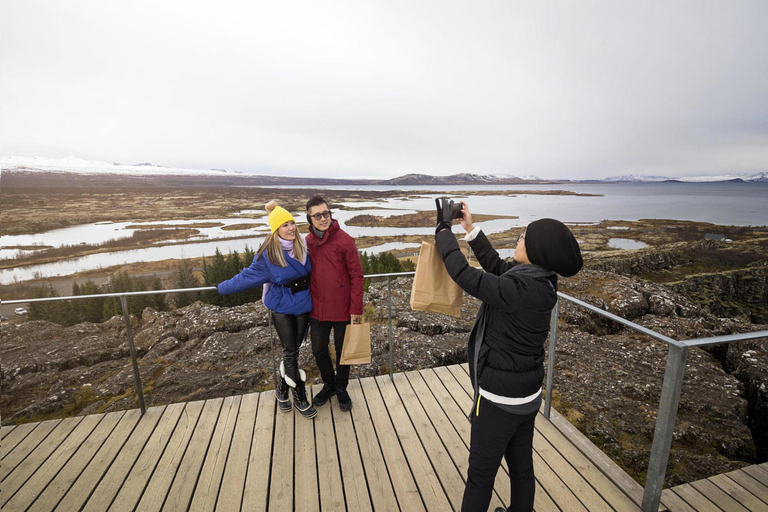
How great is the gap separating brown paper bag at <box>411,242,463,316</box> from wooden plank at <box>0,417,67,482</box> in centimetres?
323

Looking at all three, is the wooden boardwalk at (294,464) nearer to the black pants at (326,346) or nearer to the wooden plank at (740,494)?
the wooden plank at (740,494)

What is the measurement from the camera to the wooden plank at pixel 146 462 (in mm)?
2225

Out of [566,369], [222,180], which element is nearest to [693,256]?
[566,369]

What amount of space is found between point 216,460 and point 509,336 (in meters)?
2.41

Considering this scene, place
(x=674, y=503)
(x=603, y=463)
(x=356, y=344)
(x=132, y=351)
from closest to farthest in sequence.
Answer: (x=674, y=503) < (x=603, y=463) < (x=356, y=344) < (x=132, y=351)

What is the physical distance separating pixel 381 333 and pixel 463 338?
1.85 meters

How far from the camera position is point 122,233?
3113 inches

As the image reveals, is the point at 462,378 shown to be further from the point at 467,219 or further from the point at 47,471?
the point at 47,471

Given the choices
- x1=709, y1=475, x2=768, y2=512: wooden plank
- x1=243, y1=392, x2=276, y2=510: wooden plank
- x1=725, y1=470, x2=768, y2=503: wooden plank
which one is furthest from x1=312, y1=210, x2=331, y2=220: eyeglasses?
x1=725, y1=470, x2=768, y2=503: wooden plank

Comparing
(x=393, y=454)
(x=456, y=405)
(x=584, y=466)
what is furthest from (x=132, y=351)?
(x=584, y=466)

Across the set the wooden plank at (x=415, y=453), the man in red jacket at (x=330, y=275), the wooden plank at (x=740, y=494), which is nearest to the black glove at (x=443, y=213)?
the man in red jacket at (x=330, y=275)

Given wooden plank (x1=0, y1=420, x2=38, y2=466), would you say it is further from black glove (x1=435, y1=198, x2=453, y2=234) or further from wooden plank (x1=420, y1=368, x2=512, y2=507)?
black glove (x1=435, y1=198, x2=453, y2=234)

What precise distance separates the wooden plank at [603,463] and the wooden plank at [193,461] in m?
2.82

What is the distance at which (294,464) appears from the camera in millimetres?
2506
